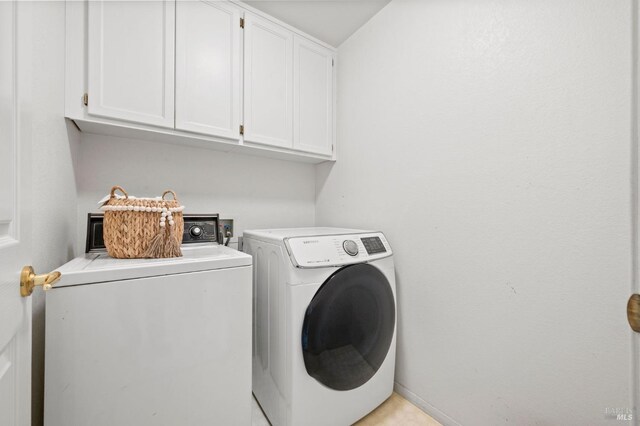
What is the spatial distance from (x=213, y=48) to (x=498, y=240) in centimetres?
170

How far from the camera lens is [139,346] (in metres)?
0.82

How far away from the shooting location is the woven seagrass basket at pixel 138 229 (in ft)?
3.13

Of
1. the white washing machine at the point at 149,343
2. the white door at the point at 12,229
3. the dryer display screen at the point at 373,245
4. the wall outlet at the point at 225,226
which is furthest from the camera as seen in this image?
the wall outlet at the point at 225,226

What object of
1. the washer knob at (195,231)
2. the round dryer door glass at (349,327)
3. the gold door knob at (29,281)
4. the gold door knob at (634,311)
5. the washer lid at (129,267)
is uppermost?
the washer knob at (195,231)

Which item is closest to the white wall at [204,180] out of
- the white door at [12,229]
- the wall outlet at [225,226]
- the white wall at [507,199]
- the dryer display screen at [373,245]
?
the wall outlet at [225,226]

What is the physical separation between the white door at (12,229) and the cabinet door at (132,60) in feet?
2.24

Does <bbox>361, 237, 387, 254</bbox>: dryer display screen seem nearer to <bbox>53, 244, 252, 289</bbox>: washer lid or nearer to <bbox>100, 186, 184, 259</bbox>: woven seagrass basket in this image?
<bbox>53, 244, 252, 289</bbox>: washer lid

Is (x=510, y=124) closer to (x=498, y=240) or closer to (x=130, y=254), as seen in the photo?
Result: (x=498, y=240)

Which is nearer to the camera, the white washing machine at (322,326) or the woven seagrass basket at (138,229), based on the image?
the woven seagrass basket at (138,229)

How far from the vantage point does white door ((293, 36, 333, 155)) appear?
1.70 metres

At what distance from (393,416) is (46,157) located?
73.7 inches

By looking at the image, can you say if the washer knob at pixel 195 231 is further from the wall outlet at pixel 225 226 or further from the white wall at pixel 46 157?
the white wall at pixel 46 157

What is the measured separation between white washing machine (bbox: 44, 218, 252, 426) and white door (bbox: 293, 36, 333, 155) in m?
1.07

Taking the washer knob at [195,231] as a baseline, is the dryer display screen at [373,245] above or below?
below
